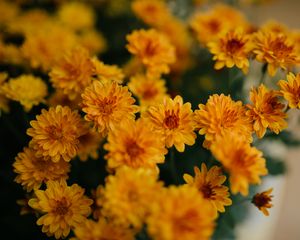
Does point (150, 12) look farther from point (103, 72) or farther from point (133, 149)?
point (133, 149)

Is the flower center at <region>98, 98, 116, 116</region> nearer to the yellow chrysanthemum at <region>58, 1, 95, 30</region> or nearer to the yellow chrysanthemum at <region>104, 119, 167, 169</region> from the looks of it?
A: the yellow chrysanthemum at <region>104, 119, 167, 169</region>

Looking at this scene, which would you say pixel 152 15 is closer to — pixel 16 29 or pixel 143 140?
pixel 16 29

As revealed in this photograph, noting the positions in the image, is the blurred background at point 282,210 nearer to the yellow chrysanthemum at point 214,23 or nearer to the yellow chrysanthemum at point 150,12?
the yellow chrysanthemum at point 214,23

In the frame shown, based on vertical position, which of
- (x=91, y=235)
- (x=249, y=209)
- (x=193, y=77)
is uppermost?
(x=193, y=77)

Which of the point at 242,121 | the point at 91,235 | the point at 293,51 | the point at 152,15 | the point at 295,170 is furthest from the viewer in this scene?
the point at 295,170

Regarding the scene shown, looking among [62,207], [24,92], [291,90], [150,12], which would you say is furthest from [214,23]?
[62,207]

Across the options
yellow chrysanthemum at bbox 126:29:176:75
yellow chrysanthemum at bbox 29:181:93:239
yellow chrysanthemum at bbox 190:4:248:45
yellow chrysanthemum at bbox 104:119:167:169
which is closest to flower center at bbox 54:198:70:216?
yellow chrysanthemum at bbox 29:181:93:239

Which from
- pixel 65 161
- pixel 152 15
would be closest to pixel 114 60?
pixel 152 15
